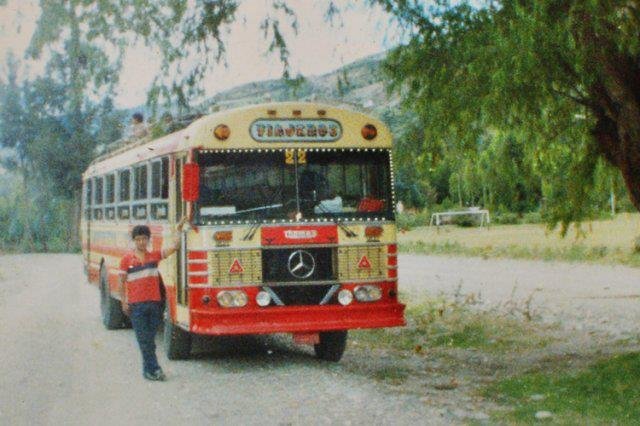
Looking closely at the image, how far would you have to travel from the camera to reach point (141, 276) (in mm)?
10914

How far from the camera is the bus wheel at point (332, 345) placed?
40.6 ft

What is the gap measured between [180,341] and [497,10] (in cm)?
582

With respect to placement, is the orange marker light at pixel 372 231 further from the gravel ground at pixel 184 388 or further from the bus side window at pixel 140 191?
the bus side window at pixel 140 191

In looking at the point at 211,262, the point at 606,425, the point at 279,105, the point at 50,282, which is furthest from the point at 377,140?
the point at 50,282

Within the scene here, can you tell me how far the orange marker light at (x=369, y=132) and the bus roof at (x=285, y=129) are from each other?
0.04ft

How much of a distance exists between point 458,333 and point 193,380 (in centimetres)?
587

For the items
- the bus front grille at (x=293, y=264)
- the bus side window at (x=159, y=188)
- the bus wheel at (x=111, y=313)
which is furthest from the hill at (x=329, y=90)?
the bus wheel at (x=111, y=313)

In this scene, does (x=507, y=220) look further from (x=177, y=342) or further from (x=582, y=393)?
(x=582, y=393)

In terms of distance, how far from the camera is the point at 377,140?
11.7 m

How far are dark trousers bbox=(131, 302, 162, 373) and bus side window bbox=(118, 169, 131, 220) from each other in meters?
4.12

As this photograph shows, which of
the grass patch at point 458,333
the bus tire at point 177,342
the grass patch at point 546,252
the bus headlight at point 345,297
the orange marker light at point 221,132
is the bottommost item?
the grass patch at point 458,333

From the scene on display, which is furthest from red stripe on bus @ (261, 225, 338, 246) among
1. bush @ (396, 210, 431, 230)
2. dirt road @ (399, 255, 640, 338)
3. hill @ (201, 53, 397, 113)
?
bush @ (396, 210, 431, 230)

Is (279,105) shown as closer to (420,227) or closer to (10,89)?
(10,89)

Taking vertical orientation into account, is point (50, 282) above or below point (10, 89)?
below
